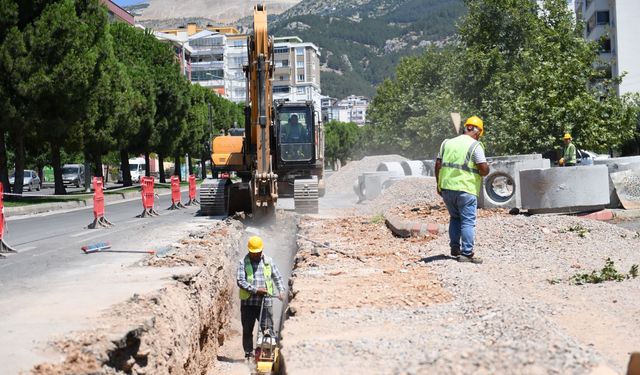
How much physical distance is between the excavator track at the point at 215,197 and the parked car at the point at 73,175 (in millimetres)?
41219

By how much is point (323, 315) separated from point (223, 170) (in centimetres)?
1541

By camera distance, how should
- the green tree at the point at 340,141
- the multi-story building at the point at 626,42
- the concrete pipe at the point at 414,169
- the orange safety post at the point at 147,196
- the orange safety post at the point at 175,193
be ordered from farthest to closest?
the green tree at the point at 340,141 → the multi-story building at the point at 626,42 → the concrete pipe at the point at 414,169 → the orange safety post at the point at 175,193 → the orange safety post at the point at 147,196

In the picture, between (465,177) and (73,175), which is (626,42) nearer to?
(73,175)

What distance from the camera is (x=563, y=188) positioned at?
15.7 meters

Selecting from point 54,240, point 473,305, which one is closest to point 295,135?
point 54,240

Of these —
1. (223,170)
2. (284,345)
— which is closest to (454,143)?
(284,345)

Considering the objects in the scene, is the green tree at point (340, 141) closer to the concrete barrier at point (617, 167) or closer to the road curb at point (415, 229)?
the concrete barrier at point (617, 167)

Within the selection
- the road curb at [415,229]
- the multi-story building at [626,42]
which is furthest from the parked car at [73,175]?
the road curb at [415,229]

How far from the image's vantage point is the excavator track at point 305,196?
20.3 m

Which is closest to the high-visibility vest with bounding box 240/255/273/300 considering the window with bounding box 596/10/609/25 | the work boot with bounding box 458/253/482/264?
the work boot with bounding box 458/253/482/264

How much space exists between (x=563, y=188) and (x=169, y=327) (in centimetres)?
983

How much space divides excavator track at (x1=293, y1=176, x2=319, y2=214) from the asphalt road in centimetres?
293

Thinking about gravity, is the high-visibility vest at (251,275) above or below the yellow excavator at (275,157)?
below

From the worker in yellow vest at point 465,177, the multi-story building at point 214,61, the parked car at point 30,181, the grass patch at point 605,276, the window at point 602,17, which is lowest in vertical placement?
the parked car at point 30,181
